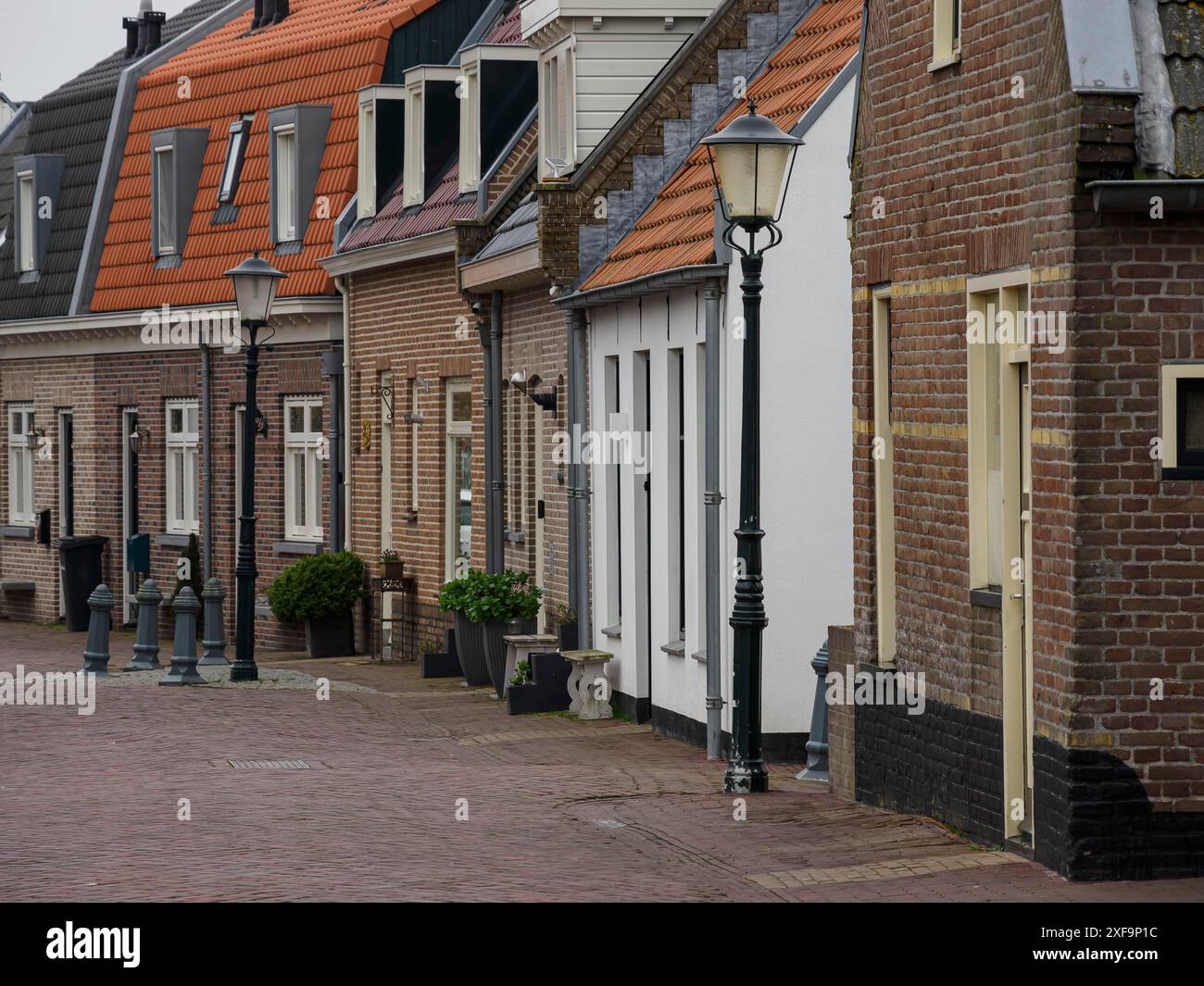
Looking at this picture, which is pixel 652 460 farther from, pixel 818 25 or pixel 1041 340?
pixel 1041 340

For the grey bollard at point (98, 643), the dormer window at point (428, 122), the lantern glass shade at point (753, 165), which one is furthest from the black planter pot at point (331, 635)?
the lantern glass shade at point (753, 165)

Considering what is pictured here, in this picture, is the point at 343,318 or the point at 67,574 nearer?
the point at 343,318

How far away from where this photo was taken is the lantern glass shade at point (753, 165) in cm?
1276

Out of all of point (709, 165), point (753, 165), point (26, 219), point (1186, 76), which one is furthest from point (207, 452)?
point (1186, 76)

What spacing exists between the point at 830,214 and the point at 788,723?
3477 millimetres

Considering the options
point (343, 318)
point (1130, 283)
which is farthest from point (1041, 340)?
point (343, 318)

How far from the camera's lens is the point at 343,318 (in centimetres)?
2670

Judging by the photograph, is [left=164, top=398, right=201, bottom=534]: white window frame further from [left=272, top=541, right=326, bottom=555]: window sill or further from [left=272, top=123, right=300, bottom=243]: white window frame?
[left=272, top=123, right=300, bottom=243]: white window frame

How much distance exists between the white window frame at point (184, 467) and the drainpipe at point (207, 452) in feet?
1.89

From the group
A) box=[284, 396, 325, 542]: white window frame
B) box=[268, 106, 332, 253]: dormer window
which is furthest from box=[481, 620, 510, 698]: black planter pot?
box=[268, 106, 332, 253]: dormer window

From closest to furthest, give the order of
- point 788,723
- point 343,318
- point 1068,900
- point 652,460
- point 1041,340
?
1. point 1068,900
2. point 1041,340
3. point 788,723
4. point 652,460
5. point 343,318

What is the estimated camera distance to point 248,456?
21812mm

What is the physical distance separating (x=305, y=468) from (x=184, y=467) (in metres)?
3.12

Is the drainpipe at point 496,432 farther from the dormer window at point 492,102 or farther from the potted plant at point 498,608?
the dormer window at point 492,102
